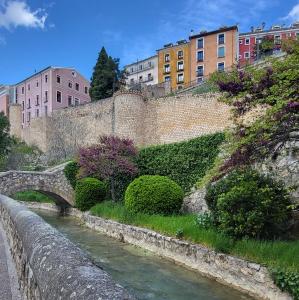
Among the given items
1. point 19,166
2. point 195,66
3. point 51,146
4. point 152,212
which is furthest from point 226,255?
point 195,66

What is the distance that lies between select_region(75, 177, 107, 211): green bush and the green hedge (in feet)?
8.92

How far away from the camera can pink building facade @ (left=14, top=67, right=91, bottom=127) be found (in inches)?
2201

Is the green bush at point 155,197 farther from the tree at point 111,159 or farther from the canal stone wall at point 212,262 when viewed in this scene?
the tree at point 111,159

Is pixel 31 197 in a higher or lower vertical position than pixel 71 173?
lower

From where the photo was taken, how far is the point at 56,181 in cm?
2562

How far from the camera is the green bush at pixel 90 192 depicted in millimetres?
22344

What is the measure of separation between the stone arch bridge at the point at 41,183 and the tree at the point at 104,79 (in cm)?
2287

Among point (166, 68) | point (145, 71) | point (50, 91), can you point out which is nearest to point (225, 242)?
point (50, 91)

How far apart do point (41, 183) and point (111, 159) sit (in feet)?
22.3

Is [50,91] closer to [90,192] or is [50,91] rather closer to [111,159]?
[90,192]

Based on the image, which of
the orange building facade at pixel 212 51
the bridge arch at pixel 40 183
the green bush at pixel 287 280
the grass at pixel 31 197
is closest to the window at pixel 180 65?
the orange building facade at pixel 212 51

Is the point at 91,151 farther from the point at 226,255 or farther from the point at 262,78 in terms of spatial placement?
the point at 262,78

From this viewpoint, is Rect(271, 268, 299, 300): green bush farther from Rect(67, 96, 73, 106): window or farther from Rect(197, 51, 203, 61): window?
Rect(67, 96, 73, 106): window

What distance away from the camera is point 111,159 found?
20.9 meters
